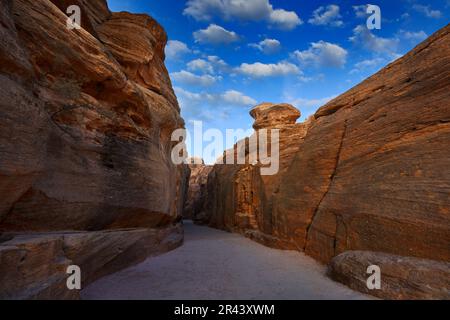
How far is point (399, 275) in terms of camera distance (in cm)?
508

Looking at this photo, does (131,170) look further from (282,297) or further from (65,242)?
(282,297)

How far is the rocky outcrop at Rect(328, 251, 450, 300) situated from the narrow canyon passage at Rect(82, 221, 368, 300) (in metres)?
0.37

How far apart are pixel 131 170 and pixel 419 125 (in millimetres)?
9208

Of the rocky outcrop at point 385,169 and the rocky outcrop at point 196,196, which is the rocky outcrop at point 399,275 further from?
the rocky outcrop at point 196,196

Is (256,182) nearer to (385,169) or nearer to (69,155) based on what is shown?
(385,169)

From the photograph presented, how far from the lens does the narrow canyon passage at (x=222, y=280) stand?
5.53 m

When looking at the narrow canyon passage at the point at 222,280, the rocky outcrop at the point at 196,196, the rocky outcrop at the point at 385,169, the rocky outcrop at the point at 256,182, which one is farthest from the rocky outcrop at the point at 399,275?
the rocky outcrop at the point at 196,196

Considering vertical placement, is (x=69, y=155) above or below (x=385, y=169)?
above

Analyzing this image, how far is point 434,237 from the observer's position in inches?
208

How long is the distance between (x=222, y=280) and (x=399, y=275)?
14.5 ft

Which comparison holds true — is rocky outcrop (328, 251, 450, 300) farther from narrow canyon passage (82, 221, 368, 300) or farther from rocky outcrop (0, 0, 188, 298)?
rocky outcrop (0, 0, 188, 298)

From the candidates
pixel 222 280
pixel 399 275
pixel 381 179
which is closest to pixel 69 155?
pixel 222 280
